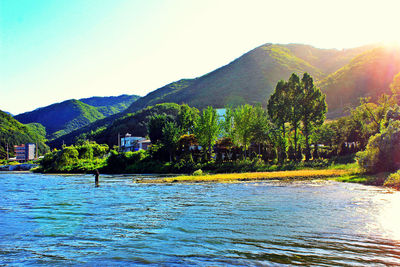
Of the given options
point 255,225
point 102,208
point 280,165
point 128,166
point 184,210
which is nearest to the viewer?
point 255,225

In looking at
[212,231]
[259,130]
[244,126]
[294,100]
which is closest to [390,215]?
[212,231]

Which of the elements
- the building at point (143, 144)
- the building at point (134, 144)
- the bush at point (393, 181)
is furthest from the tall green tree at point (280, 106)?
the building at point (143, 144)

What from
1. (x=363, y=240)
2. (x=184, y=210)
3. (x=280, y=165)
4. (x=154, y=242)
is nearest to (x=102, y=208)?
(x=184, y=210)

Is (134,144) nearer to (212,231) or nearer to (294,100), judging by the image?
(294,100)

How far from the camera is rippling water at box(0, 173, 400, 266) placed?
12312 mm

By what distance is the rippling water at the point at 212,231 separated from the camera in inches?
485

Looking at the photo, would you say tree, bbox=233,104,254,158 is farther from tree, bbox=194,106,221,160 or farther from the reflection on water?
the reflection on water

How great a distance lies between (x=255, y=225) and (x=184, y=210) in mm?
6751

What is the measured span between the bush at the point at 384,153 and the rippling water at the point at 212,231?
407 inches

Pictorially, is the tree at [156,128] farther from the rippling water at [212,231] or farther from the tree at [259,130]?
the rippling water at [212,231]

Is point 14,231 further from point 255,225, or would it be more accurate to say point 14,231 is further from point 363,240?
point 363,240

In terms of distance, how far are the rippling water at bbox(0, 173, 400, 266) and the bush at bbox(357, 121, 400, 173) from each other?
10341mm

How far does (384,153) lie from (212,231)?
2801 cm

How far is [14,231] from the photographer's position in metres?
18.1
